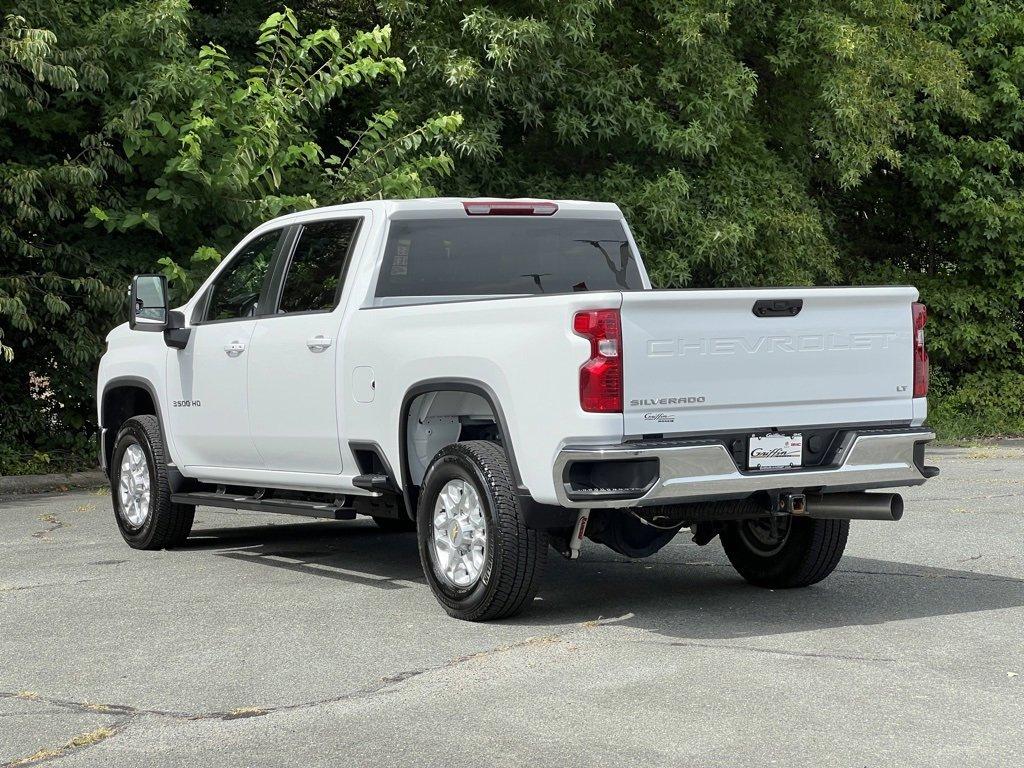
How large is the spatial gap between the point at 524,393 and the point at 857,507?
5.67 ft

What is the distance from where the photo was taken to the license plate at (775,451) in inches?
287

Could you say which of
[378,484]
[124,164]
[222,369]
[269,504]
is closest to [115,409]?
[222,369]

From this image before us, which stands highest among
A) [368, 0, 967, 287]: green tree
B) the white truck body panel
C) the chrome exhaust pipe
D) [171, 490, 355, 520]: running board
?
[368, 0, 967, 287]: green tree

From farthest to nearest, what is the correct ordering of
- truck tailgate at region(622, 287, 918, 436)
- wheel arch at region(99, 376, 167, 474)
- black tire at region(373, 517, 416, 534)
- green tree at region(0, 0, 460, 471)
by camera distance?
green tree at region(0, 0, 460, 471)
black tire at region(373, 517, 416, 534)
wheel arch at region(99, 376, 167, 474)
truck tailgate at region(622, 287, 918, 436)

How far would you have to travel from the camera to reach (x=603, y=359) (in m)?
6.89

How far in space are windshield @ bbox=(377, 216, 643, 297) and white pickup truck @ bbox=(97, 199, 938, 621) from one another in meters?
0.01

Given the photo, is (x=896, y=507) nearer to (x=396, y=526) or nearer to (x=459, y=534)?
(x=459, y=534)

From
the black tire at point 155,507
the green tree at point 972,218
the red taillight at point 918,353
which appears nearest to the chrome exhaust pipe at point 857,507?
the red taillight at point 918,353

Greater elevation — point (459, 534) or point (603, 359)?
point (603, 359)

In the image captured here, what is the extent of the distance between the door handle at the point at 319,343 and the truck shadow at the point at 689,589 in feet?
4.60

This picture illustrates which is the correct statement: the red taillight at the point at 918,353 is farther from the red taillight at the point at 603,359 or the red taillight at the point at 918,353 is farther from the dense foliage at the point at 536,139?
the dense foliage at the point at 536,139

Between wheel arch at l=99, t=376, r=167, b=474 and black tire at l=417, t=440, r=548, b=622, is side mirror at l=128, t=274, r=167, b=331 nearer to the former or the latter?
wheel arch at l=99, t=376, r=167, b=474

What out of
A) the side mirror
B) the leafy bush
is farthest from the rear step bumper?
the leafy bush

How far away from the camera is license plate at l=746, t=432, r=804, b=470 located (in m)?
7.30
